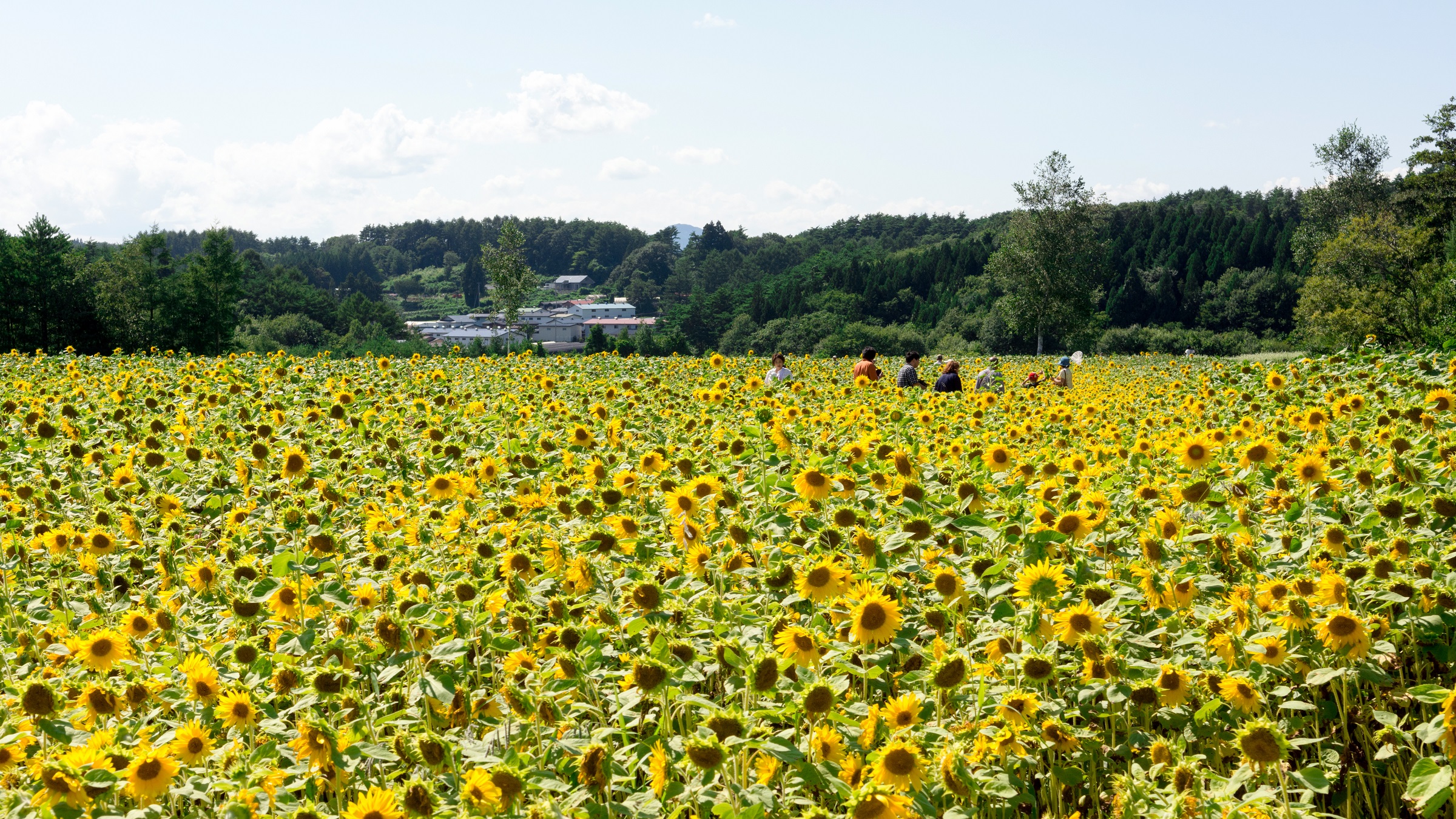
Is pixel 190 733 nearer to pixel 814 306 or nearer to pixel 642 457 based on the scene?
pixel 642 457

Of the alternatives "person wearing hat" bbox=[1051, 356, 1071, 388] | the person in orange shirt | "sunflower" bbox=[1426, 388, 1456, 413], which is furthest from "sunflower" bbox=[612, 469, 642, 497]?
"person wearing hat" bbox=[1051, 356, 1071, 388]

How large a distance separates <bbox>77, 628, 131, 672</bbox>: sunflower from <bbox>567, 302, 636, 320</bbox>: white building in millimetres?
143747

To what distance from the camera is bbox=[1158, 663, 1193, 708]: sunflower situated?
2.54 m

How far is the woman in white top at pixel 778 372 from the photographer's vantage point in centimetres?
1034

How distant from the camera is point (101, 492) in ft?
15.6

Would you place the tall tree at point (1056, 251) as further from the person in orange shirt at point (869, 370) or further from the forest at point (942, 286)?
the person in orange shirt at point (869, 370)

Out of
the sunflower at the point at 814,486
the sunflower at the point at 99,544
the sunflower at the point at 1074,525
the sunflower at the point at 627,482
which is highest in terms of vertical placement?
the sunflower at the point at 814,486

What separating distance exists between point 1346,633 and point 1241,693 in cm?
43

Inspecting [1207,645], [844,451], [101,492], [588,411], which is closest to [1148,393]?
[588,411]

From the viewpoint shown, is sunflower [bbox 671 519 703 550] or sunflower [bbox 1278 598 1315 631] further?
sunflower [bbox 671 519 703 550]

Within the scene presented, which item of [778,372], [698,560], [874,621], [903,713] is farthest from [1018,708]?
[778,372]

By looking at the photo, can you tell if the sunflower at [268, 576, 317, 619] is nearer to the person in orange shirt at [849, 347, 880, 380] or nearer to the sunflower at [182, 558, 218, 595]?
the sunflower at [182, 558, 218, 595]

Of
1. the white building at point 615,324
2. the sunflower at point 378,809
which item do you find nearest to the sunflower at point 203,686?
the sunflower at point 378,809

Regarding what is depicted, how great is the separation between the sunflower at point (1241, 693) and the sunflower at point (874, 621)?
2.81 feet
